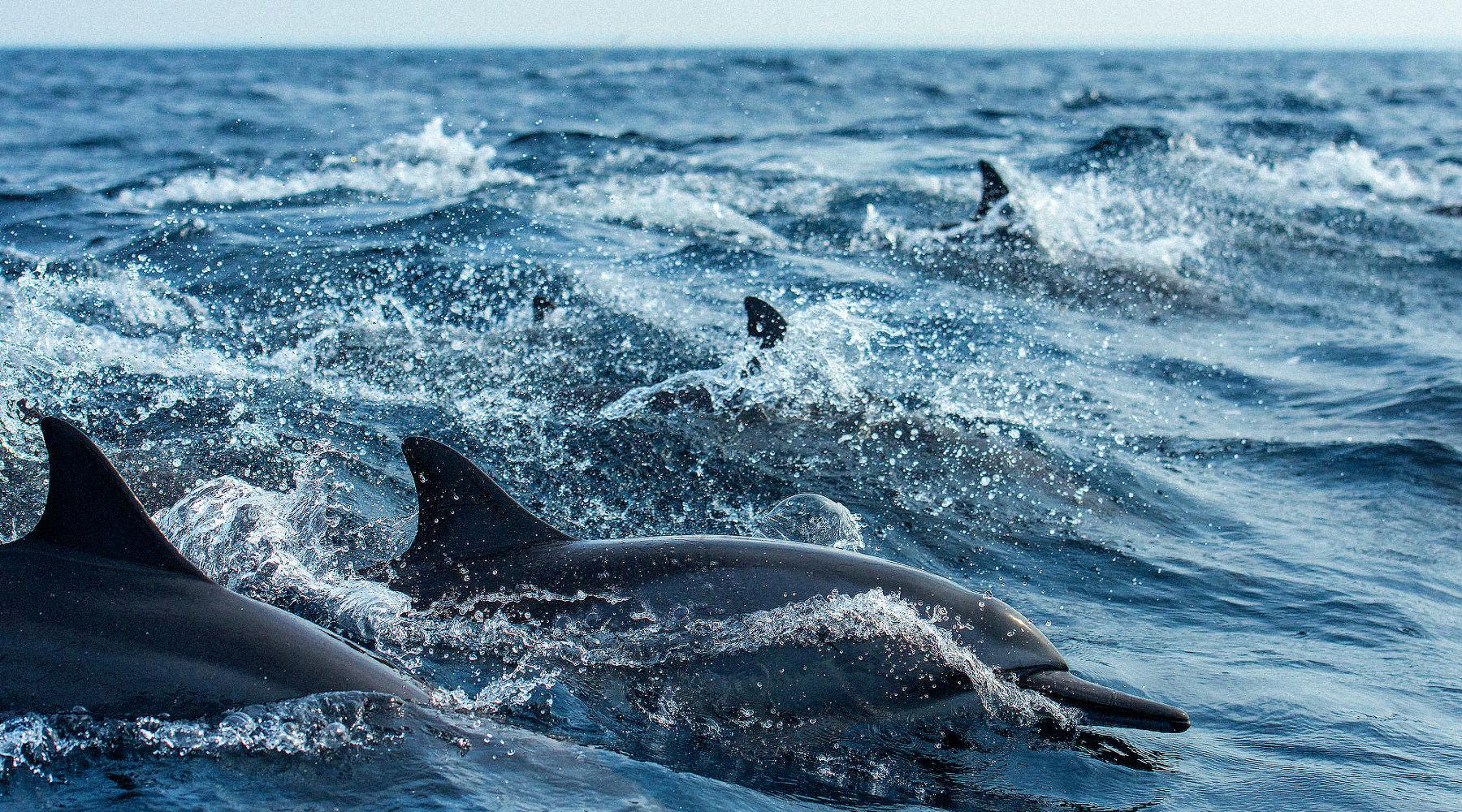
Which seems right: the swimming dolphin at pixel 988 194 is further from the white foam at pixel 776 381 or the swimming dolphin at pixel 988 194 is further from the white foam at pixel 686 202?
the white foam at pixel 776 381

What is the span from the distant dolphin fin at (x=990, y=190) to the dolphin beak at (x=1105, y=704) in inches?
432

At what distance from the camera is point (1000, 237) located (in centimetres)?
1429

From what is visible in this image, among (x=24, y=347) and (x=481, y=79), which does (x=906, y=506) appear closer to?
(x=24, y=347)

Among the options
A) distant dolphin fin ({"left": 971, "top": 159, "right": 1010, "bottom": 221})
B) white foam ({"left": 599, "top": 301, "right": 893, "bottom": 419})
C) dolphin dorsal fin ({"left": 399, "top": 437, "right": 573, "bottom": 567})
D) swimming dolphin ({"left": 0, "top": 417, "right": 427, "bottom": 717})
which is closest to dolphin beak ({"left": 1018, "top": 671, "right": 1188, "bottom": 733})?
dolphin dorsal fin ({"left": 399, "top": 437, "right": 573, "bottom": 567})

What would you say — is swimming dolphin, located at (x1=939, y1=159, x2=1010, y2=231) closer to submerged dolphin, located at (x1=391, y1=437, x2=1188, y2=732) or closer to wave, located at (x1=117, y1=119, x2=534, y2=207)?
wave, located at (x1=117, y1=119, x2=534, y2=207)

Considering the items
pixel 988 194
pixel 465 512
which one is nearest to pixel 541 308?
pixel 465 512

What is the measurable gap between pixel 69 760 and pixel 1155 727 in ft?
11.9

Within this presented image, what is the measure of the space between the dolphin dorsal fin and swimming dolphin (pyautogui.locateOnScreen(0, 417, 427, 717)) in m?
0.70

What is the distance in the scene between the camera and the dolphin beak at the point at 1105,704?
4461 millimetres

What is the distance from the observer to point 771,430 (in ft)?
25.8

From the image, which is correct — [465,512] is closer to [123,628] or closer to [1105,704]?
[123,628]

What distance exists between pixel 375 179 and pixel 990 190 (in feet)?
26.5

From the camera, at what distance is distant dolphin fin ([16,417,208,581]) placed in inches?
159

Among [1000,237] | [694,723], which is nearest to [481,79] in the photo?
[1000,237]
